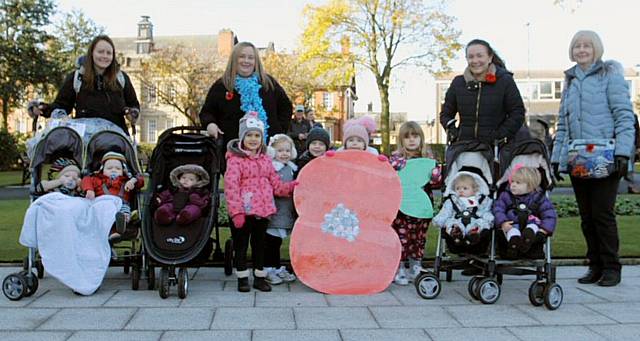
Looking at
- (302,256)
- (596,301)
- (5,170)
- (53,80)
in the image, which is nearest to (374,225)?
(302,256)

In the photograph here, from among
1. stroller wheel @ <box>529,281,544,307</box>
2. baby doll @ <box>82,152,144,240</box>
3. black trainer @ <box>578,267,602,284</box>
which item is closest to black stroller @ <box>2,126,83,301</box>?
baby doll @ <box>82,152,144,240</box>

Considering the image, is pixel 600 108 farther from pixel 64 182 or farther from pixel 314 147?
pixel 64 182

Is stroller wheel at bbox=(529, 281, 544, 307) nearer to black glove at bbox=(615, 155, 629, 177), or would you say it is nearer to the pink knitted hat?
black glove at bbox=(615, 155, 629, 177)

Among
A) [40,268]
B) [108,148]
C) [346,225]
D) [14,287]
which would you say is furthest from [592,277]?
[40,268]

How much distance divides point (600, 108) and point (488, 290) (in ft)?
6.66

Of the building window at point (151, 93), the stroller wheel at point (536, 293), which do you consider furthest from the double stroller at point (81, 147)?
the building window at point (151, 93)

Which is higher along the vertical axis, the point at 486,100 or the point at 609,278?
the point at 486,100

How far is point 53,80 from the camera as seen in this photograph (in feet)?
120

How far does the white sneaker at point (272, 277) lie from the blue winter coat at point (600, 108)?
2.88m

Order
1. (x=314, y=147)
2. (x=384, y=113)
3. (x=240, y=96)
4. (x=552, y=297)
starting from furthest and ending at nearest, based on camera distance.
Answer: (x=384, y=113), (x=240, y=96), (x=314, y=147), (x=552, y=297)

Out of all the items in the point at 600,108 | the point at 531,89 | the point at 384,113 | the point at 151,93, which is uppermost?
the point at 531,89

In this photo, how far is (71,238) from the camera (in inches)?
202

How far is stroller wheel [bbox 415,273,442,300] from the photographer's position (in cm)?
514

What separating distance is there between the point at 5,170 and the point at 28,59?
919 cm
